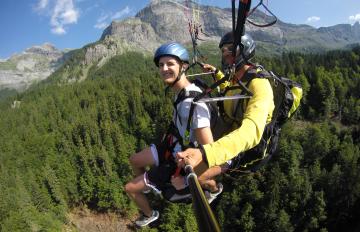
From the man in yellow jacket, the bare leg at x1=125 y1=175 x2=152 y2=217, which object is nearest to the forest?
the bare leg at x1=125 y1=175 x2=152 y2=217

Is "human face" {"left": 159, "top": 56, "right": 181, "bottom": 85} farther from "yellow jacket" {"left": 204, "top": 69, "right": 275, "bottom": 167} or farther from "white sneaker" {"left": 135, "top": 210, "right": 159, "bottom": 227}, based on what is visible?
"white sneaker" {"left": 135, "top": 210, "right": 159, "bottom": 227}

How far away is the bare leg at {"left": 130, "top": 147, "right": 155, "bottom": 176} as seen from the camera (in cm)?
725

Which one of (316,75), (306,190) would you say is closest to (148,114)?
(316,75)

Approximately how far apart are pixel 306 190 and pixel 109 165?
42.8m

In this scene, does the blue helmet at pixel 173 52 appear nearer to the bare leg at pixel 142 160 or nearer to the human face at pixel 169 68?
the human face at pixel 169 68

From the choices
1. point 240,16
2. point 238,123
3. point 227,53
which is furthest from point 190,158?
point 227,53

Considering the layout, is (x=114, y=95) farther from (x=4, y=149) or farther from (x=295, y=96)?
(x=295, y=96)

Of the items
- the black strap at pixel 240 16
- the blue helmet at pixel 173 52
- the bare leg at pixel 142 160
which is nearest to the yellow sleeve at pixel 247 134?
the black strap at pixel 240 16

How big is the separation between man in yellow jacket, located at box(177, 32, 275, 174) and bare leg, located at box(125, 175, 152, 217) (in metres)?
1.46

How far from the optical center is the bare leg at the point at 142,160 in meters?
7.25

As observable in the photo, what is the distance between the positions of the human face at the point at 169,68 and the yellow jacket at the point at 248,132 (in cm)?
163

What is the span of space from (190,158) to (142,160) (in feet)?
12.1

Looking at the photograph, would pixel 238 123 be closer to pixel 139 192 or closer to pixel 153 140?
pixel 139 192

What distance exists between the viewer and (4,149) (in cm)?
10006
